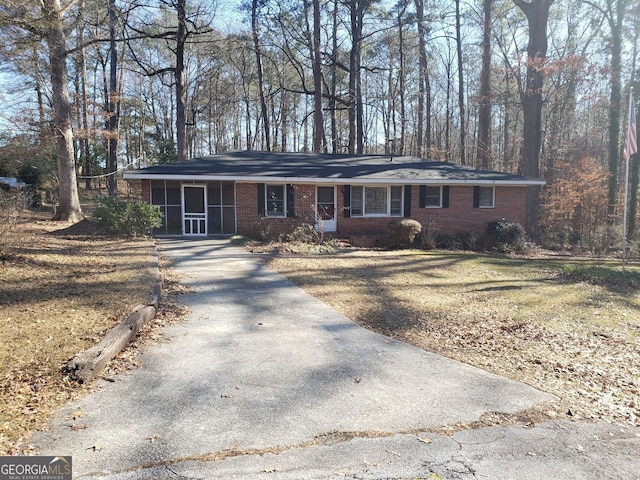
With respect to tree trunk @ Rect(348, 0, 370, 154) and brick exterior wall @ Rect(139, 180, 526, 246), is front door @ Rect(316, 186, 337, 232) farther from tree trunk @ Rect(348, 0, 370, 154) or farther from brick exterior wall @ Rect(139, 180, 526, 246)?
tree trunk @ Rect(348, 0, 370, 154)

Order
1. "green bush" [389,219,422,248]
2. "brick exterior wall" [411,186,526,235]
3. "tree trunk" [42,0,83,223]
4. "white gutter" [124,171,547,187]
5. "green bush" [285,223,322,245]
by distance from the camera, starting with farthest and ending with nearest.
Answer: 1. "brick exterior wall" [411,186,526,235]
2. "tree trunk" [42,0,83,223]
3. "green bush" [389,219,422,248]
4. "white gutter" [124,171,547,187]
5. "green bush" [285,223,322,245]

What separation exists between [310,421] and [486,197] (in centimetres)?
1672

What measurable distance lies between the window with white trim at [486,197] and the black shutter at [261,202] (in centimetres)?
896

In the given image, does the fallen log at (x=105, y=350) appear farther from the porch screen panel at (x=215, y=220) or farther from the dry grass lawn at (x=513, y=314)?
the porch screen panel at (x=215, y=220)

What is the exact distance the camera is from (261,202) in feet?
51.7

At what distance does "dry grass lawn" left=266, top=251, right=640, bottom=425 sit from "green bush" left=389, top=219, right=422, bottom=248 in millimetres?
2771

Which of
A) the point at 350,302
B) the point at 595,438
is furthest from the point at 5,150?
the point at 595,438

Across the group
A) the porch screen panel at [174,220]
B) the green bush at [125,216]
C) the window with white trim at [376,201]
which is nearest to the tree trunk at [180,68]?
the porch screen panel at [174,220]

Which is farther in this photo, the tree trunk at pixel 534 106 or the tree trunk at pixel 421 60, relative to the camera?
the tree trunk at pixel 421 60

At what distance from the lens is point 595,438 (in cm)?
316

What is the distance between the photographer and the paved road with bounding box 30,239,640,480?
2.66 meters

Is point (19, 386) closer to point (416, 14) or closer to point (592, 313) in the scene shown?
point (592, 313)

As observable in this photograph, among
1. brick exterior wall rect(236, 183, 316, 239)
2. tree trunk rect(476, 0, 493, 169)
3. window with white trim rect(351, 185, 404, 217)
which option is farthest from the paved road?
tree trunk rect(476, 0, 493, 169)

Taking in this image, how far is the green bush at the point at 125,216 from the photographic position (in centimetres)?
1332
